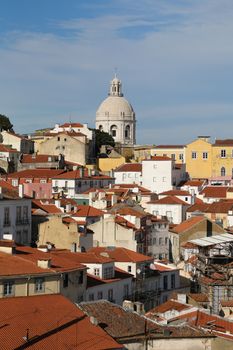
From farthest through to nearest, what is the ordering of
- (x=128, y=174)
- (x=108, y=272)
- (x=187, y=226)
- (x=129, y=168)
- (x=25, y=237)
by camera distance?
(x=129, y=168) < (x=128, y=174) < (x=187, y=226) < (x=25, y=237) < (x=108, y=272)

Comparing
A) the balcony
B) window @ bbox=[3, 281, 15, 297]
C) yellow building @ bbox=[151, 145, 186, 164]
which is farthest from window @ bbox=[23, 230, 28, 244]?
yellow building @ bbox=[151, 145, 186, 164]

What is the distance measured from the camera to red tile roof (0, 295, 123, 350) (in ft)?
81.7

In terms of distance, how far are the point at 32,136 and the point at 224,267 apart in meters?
79.5

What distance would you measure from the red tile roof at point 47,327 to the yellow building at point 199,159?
80.3m

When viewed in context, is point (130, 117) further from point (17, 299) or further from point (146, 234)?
point (17, 299)

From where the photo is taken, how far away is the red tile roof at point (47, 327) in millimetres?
24891

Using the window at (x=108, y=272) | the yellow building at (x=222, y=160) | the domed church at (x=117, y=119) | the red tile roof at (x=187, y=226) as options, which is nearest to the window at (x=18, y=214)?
the window at (x=108, y=272)

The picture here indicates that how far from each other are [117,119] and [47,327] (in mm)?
120290

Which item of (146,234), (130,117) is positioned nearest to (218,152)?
(130,117)

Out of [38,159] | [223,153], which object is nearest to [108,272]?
[38,159]

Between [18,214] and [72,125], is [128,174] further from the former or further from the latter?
[18,214]

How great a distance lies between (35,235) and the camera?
51.4m

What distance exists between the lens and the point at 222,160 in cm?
10794

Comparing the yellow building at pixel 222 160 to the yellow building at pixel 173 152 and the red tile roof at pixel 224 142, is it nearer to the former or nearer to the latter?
the red tile roof at pixel 224 142
